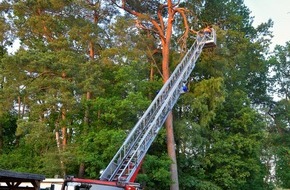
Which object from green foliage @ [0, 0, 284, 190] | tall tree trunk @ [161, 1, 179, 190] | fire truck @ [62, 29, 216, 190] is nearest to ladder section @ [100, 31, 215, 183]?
fire truck @ [62, 29, 216, 190]

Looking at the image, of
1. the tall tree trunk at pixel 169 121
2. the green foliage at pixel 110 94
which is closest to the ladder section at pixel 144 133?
the green foliage at pixel 110 94

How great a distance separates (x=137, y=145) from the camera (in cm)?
1420

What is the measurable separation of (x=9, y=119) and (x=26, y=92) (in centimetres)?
658

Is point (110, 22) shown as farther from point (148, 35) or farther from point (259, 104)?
point (259, 104)

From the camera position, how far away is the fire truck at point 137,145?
10656 millimetres

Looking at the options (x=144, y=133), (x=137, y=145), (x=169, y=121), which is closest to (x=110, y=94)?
(x=169, y=121)

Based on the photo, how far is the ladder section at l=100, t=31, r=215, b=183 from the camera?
12891mm

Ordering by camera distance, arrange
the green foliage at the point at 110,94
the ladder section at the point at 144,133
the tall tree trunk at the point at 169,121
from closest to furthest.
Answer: the ladder section at the point at 144,133 → the green foliage at the point at 110,94 → the tall tree trunk at the point at 169,121

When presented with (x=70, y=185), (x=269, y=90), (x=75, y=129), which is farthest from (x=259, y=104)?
(x=70, y=185)

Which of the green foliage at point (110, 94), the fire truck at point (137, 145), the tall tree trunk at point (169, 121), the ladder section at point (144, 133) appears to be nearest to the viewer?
the fire truck at point (137, 145)

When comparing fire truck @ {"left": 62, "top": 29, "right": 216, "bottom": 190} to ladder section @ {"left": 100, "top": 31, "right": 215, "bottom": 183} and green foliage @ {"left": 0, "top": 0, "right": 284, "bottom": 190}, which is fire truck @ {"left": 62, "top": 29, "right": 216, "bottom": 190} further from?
green foliage @ {"left": 0, "top": 0, "right": 284, "bottom": 190}

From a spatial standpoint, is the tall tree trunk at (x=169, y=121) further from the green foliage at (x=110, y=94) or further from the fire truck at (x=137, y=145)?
the fire truck at (x=137, y=145)

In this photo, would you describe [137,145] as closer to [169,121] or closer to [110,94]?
[169,121]

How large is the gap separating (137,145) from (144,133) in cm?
60
